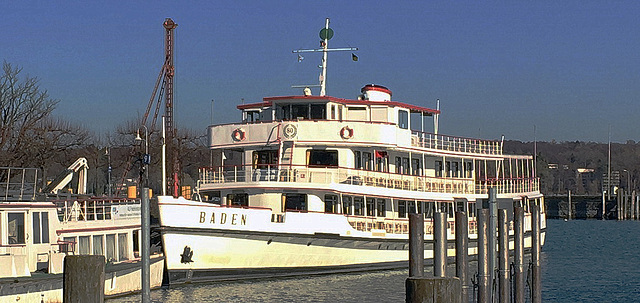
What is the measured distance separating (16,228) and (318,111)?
13.1 meters

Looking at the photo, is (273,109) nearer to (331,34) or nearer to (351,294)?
(331,34)

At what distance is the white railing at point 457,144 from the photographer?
125ft

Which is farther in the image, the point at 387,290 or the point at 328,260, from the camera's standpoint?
the point at 328,260

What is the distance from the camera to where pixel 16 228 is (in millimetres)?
25859

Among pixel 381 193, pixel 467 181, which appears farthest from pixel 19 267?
pixel 467 181

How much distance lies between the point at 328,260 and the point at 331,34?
32.4ft

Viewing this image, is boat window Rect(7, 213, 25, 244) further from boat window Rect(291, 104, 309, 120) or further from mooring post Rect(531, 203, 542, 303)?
mooring post Rect(531, 203, 542, 303)

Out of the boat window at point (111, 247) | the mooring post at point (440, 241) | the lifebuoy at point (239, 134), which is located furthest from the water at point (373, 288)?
the mooring post at point (440, 241)

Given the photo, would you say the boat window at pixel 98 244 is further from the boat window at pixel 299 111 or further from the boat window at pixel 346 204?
the boat window at pixel 346 204

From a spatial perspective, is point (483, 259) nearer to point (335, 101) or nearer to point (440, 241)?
point (440, 241)

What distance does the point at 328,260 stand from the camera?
3375 centimetres

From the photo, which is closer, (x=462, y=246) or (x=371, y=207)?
(x=462, y=246)

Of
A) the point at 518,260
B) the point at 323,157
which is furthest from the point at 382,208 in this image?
the point at 518,260

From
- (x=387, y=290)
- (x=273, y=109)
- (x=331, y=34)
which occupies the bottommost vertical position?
(x=387, y=290)
